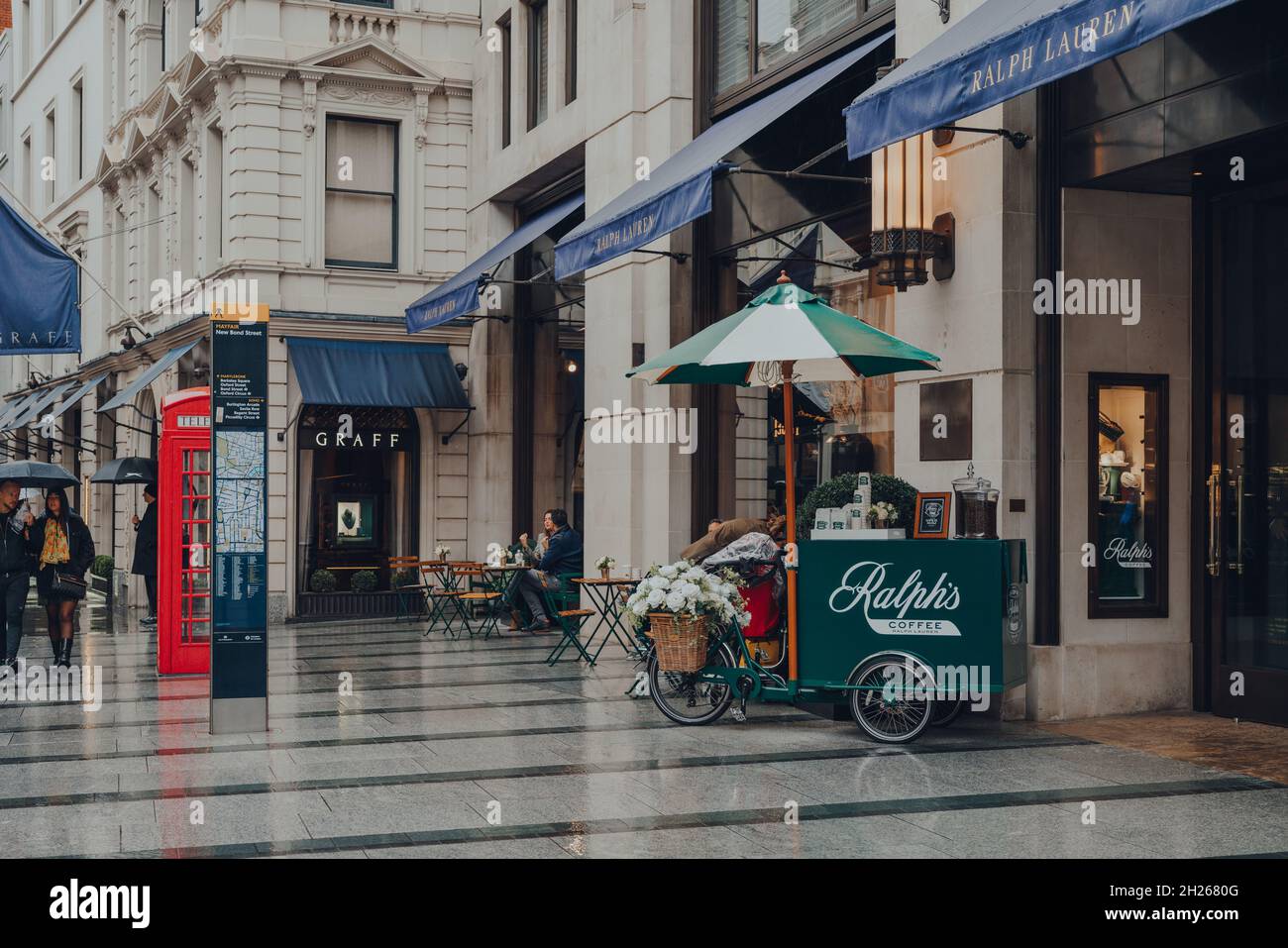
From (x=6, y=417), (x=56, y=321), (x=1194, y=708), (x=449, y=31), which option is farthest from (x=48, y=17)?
(x=1194, y=708)

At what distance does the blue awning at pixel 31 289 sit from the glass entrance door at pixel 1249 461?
1049 centimetres

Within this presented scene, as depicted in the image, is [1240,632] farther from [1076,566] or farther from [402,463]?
[402,463]

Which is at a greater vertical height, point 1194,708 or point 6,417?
point 6,417

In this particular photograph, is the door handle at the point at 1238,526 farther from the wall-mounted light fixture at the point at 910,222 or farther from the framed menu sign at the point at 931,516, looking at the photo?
the wall-mounted light fixture at the point at 910,222

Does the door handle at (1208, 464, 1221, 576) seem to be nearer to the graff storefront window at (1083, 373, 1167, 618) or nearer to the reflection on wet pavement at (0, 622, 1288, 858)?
the graff storefront window at (1083, 373, 1167, 618)

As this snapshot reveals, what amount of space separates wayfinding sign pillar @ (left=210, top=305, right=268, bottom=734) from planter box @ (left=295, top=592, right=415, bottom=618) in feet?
37.4

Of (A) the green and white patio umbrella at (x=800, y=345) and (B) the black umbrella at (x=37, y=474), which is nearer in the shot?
(A) the green and white patio umbrella at (x=800, y=345)

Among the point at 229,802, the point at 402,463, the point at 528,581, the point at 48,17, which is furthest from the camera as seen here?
the point at 48,17

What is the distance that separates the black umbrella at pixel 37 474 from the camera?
55.0ft

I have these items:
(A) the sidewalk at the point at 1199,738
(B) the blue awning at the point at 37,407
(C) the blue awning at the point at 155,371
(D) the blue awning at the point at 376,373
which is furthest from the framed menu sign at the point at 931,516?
(B) the blue awning at the point at 37,407

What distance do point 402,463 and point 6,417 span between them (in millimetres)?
18556

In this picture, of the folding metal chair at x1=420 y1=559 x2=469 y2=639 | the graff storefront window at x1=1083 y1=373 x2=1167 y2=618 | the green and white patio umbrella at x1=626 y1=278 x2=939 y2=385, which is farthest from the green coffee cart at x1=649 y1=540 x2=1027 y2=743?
the folding metal chair at x1=420 y1=559 x2=469 y2=639
